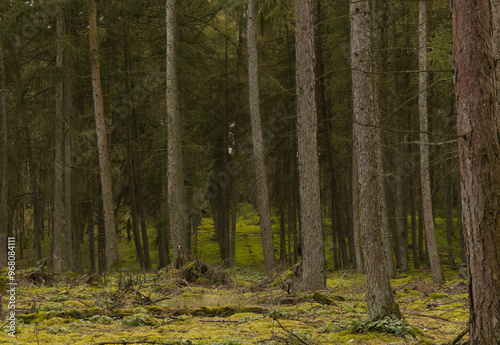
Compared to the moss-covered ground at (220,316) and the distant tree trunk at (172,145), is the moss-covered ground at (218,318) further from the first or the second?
the distant tree trunk at (172,145)

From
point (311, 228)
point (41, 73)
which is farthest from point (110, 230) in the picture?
point (311, 228)

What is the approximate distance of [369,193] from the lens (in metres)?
6.43

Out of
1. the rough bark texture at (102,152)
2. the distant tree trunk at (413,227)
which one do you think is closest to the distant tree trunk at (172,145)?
the rough bark texture at (102,152)

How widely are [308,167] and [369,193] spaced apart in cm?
420

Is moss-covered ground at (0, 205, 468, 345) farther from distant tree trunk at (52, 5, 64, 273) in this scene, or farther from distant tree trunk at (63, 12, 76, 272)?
distant tree trunk at (63, 12, 76, 272)

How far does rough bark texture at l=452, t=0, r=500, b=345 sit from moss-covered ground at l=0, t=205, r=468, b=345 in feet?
5.10

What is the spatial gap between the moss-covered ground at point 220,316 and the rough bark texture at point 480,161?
1553 mm

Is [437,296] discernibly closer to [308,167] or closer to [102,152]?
[308,167]

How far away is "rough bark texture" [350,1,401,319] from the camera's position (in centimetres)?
639

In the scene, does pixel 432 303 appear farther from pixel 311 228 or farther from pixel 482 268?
pixel 482 268

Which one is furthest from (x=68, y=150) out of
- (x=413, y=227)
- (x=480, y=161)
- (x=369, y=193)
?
(x=480, y=161)

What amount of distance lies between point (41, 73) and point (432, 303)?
1476 centimetres

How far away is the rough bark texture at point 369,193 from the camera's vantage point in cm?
639

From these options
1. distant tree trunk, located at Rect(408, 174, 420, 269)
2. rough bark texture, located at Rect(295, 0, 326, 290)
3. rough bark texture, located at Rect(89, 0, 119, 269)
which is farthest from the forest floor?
distant tree trunk, located at Rect(408, 174, 420, 269)
